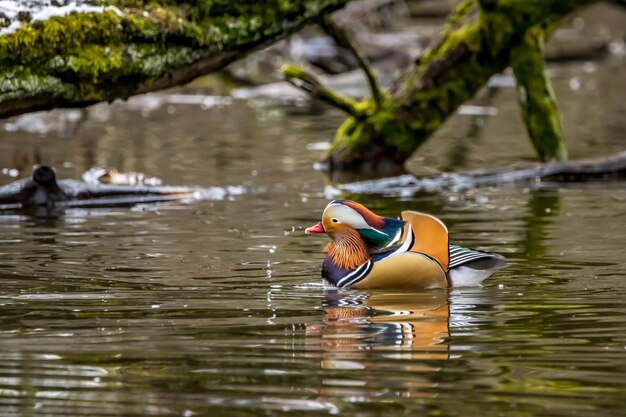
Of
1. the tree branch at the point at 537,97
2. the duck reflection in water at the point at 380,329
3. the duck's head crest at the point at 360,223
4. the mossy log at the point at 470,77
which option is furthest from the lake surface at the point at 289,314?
the mossy log at the point at 470,77

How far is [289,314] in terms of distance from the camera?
662cm

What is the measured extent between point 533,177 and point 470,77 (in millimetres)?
1184

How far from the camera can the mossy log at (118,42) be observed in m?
8.08

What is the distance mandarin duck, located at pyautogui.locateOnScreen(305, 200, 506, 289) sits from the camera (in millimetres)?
7289

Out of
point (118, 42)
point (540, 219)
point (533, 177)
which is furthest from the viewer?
point (533, 177)

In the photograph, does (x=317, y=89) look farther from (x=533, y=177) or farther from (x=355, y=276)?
(x=355, y=276)

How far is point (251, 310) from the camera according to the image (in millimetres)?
6703

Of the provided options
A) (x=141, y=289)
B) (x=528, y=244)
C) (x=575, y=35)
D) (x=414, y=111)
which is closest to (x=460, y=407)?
(x=141, y=289)

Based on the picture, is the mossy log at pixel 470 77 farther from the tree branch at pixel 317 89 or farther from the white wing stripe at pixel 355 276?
the white wing stripe at pixel 355 276

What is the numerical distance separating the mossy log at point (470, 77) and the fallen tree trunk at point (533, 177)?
0.42 meters

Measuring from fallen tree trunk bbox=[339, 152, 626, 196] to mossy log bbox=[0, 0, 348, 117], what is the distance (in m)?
3.20

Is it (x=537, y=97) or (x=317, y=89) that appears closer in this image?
(x=537, y=97)

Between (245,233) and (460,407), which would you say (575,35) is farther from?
(460,407)

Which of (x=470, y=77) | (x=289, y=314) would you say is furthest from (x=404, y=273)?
(x=470, y=77)
